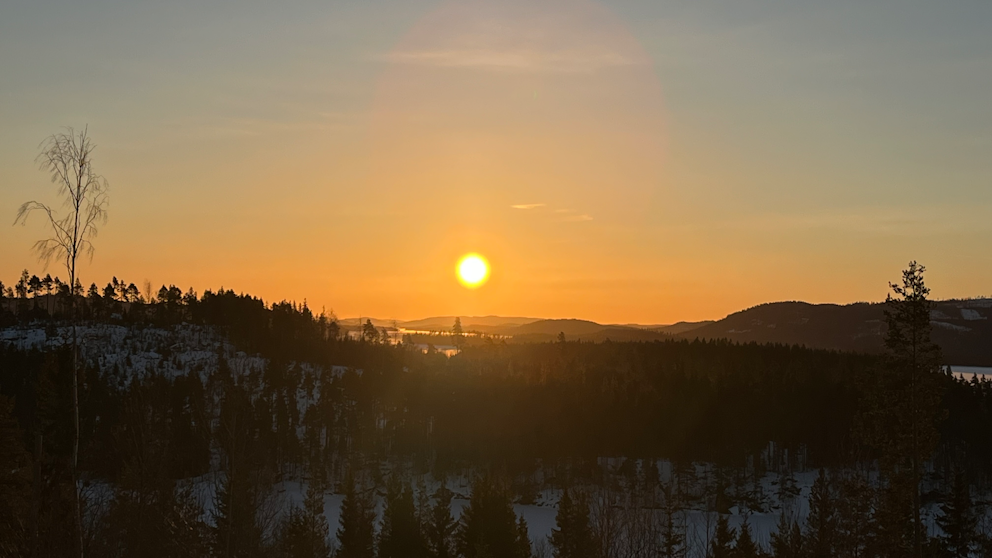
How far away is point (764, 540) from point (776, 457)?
32.1 meters

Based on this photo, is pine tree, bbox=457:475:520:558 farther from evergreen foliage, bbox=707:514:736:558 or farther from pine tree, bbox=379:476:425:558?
evergreen foliage, bbox=707:514:736:558

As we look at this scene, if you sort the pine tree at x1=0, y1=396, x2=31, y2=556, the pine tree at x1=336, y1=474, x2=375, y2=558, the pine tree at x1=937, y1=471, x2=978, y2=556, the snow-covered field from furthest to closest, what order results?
1. the snow-covered field
2. the pine tree at x1=336, y1=474, x2=375, y2=558
3. the pine tree at x1=937, y1=471, x2=978, y2=556
4. the pine tree at x1=0, y1=396, x2=31, y2=556

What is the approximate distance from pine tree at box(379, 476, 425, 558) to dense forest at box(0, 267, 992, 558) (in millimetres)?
146

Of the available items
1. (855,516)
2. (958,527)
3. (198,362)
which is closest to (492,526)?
(855,516)

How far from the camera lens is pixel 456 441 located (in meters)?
126

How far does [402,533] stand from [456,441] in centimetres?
7528

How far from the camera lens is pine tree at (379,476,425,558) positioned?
50406 mm

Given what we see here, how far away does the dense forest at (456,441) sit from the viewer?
28094 mm

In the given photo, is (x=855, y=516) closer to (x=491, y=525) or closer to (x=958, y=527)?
(x=958, y=527)

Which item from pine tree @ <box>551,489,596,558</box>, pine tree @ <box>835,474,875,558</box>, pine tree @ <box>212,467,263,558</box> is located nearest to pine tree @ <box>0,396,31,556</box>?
pine tree @ <box>212,467,263,558</box>

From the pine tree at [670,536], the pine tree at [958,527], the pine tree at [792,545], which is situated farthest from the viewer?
the pine tree at [670,536]

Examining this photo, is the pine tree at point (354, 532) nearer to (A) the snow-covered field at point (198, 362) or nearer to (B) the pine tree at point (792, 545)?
(B) the pine tree at point (792, 545)

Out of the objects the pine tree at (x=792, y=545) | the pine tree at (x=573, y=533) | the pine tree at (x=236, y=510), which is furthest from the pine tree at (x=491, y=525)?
the pine tree at (x=236, y=510)

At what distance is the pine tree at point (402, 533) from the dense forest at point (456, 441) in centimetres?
15
